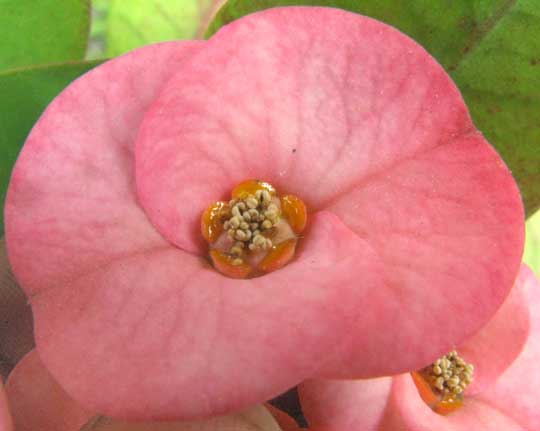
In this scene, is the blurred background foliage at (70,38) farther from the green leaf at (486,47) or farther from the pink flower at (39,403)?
the pink flower at (39,403)

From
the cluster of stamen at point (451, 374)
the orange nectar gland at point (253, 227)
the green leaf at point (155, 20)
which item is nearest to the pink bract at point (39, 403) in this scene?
the orange nectar gland at point (253, 227)

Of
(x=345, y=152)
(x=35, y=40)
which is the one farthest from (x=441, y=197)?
(x=35, y=40)

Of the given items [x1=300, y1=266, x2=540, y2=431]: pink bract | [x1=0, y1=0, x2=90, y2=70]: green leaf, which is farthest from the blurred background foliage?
Answer: [x1=300, y1=266, x2=540, y2=431]: pink bract

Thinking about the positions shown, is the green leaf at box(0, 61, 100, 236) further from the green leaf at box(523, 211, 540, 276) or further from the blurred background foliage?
the green leaf at box(523, 211, 540, 276)

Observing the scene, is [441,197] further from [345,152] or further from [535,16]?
[535,16]

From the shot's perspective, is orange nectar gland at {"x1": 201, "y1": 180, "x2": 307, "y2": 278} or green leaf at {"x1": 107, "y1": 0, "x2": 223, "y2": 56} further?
green leaf at {"x1": 107, "y1": 0, "x2": 223, "y2": 56}

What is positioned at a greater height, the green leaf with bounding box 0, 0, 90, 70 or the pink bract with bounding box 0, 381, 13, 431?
the green leaf with bounding box 0, 0, 90, 70

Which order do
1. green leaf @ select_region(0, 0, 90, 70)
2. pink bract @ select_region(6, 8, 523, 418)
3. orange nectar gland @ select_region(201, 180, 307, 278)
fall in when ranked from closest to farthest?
pink bract @ select_region(6, 8, 523, 418)
orange nectar gland @ select_region(201, 180, 307, 278)
green leaf @ select_region(0, 0, 90, 70)

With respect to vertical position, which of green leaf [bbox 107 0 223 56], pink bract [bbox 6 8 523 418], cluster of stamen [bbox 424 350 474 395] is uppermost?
pink bract [bbox 6 8 523 418]
